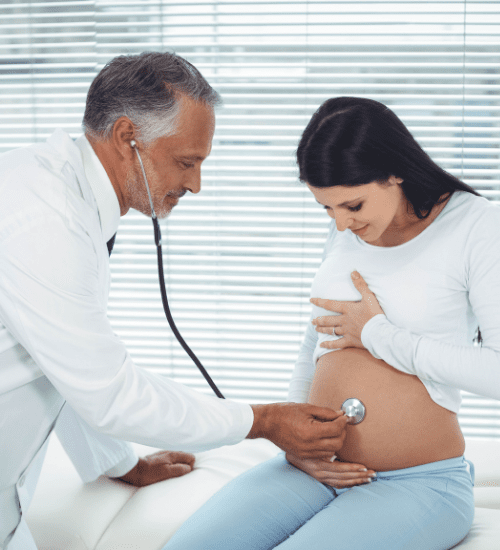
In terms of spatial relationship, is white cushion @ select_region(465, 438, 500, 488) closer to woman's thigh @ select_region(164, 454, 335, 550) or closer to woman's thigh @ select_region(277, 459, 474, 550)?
woman's thigh @ select_region(277, 459, 474, 550)

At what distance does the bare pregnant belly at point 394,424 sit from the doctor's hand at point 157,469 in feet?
1.53

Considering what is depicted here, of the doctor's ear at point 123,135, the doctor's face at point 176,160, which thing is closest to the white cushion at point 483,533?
the doctor's face at point 176,160

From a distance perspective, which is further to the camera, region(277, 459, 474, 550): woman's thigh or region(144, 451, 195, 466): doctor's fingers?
region(144, 451, 195, 466): doctor's fingers

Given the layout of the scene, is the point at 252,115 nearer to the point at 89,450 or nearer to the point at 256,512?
the point at 89,450

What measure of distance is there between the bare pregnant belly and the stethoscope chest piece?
0.01m

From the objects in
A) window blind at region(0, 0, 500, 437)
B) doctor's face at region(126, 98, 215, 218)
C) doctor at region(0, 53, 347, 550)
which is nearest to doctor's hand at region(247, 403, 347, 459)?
doctor at region(0, 53, 347, 550)

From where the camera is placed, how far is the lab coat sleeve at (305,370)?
1316mm

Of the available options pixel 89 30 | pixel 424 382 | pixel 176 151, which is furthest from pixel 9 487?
pixel 89 30

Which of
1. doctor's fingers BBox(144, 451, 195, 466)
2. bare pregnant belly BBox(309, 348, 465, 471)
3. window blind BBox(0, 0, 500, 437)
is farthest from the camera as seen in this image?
window blind BBox(0, 0, 500, 437)

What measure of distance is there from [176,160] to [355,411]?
25.9 inches

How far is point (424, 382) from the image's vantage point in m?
1.10

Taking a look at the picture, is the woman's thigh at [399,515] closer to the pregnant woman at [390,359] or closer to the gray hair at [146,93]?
the pregnant woman at [390,359]

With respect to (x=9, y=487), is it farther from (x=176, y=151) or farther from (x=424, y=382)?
(x=424, y=382)

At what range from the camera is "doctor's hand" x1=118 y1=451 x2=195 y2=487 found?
1.33 meters
